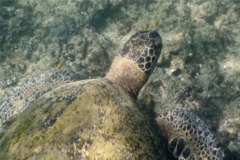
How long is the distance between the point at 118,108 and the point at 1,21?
4.61m

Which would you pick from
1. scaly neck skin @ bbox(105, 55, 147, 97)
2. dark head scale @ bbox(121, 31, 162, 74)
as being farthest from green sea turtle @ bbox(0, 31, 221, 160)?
dark head scale @ bbox(121, 31, 162, 74)

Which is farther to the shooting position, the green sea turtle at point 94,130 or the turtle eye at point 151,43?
the turtle eye at point 151,43

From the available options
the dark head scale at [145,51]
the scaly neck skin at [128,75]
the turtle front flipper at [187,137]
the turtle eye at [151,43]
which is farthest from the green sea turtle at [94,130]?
the turtle eye at [151,43]

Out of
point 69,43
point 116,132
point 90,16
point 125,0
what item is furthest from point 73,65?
point 116,132

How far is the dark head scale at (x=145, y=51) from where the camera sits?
3.78 m

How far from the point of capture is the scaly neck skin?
3.72m

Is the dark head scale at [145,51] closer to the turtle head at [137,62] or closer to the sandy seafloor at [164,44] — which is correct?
the turtle head at [137,62]

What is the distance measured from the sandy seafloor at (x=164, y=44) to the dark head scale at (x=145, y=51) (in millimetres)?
824

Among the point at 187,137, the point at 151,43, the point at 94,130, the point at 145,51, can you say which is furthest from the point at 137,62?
the point at 94,130

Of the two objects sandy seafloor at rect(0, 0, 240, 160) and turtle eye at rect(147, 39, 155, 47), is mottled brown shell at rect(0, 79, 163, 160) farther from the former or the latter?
sandy seafloor at rect(0, 0, 240, 160)

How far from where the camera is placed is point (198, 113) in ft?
13.9

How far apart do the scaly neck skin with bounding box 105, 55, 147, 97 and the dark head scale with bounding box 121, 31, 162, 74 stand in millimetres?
81

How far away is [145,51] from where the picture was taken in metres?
3.79

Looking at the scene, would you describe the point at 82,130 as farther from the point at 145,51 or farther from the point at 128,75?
the point at 145,51
